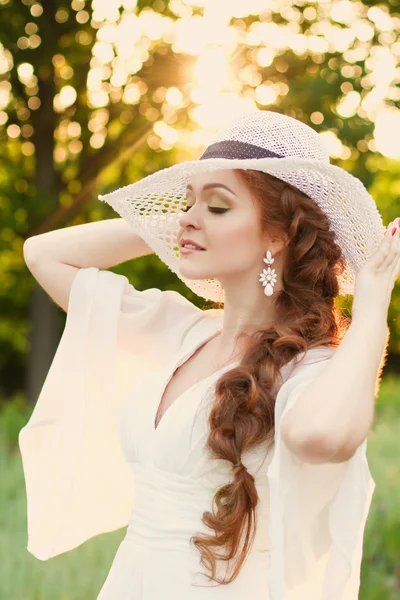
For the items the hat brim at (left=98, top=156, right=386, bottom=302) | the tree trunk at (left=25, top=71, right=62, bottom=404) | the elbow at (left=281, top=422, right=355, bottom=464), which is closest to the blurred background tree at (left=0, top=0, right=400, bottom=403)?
the tree trunk at (left=25, top=71, right=62, bottom=404)

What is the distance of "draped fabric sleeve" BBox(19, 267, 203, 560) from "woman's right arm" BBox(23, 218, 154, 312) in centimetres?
5

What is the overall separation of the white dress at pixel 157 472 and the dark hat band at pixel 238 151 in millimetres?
561

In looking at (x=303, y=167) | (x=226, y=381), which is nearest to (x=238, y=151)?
(x=303, y=167)

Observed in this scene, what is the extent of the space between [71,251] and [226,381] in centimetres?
76

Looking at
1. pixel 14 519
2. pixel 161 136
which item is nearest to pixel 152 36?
pixel 161 136

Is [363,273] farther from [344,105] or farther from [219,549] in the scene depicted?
[344,105]

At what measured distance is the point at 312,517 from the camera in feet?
6.28

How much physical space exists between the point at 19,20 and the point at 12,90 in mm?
875

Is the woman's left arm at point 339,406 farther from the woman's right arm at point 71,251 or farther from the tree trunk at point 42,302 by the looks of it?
the tree trunk at point 42,302

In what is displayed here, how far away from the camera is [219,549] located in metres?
2.06

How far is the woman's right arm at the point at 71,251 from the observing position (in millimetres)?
2561

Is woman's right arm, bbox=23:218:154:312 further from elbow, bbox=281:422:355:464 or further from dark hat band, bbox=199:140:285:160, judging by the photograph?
elbow, bbox=281:422:355:464

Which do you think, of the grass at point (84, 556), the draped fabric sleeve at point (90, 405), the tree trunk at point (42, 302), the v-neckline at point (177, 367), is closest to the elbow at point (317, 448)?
the v-neckline at point (177, 367)

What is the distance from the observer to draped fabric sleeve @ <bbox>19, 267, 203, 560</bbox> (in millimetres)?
2535
